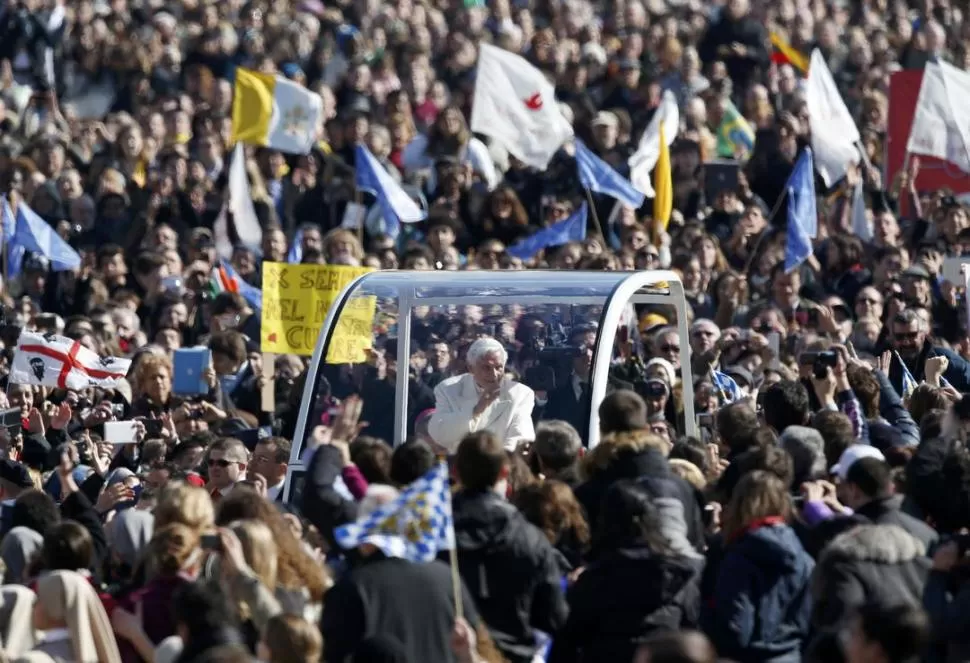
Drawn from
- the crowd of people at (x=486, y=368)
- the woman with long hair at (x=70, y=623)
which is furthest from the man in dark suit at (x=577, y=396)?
the woman with long hair at (x=70, y=623)

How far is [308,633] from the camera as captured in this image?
7719 millimetres

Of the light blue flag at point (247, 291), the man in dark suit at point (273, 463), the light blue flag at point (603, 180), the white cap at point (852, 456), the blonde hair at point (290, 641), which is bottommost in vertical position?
the man in dark suit at point (273, 463)

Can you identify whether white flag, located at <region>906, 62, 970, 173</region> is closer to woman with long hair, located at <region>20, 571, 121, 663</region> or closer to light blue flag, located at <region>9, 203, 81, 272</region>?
light blue flag, located at <region>9, 203, 81, 272</region>

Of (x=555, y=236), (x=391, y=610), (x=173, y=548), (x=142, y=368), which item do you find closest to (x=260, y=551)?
(x=173, y=548)

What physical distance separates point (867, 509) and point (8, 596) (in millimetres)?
3272

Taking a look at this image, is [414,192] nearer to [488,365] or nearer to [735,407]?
[488,365]

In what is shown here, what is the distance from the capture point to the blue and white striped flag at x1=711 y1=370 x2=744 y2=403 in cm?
1379

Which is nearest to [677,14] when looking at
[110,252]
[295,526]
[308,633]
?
[110,252]

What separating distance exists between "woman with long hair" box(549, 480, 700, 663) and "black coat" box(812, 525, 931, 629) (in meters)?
0.55

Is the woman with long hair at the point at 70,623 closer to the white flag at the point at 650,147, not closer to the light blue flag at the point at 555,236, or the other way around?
the light blue flag at the point at 555,236

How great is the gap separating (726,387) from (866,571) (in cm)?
556

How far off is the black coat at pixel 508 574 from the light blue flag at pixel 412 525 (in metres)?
0.59

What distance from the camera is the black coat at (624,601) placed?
860 cm

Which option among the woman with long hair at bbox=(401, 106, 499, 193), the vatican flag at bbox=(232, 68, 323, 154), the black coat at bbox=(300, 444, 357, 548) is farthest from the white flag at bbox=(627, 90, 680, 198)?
the black coat at bbox=(300, 444, 357, 548)
